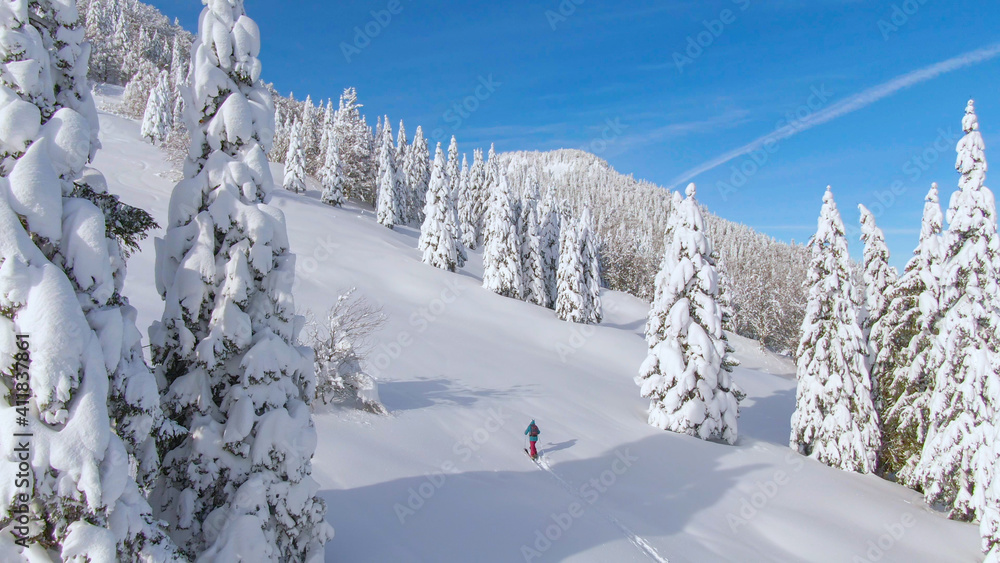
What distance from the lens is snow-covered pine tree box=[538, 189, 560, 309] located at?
52.7 meters

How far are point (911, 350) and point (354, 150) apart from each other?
58211 millimetres

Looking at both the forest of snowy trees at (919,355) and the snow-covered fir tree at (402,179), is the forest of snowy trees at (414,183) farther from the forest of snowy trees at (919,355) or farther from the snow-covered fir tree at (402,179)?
the forest of snowy trees at (919,355)

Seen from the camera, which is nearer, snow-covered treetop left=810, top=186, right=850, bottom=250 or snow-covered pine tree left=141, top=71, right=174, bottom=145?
snow-covered treetop left=810, top=186, right=850, bottom=250

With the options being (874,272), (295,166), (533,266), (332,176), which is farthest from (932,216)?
(295,166)

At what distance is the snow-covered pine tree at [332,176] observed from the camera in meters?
56.1

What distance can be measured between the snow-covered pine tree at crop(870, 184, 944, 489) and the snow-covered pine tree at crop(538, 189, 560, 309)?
31.4 m

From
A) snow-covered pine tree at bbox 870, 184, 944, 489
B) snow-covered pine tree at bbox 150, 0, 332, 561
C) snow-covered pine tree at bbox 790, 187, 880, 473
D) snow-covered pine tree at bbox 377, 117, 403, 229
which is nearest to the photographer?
snow-covered pine tree at bbox 150, 0, 332, 561

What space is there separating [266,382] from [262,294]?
3.90 ft

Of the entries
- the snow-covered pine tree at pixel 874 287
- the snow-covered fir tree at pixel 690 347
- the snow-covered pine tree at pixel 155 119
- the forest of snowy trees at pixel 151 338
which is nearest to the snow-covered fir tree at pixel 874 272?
the snow-covered pine tree at pixel 874 287

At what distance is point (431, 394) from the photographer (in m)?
19.2

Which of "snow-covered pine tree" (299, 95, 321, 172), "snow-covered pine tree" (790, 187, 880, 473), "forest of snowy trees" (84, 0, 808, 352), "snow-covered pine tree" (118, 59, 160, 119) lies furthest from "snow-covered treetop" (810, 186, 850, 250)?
"snow-covered pine tree" (118, 59, 160, 119)

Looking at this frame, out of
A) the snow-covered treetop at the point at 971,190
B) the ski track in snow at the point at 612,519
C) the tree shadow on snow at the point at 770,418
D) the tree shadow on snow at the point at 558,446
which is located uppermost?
the snow-covered treetop at the point at 971,190

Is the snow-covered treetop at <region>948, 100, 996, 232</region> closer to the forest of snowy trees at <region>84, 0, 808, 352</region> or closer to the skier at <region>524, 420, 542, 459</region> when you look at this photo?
the forest of snowy trees at <region>84, 0, 808, 352</region>

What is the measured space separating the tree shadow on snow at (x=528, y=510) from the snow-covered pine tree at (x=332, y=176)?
46620 mm
